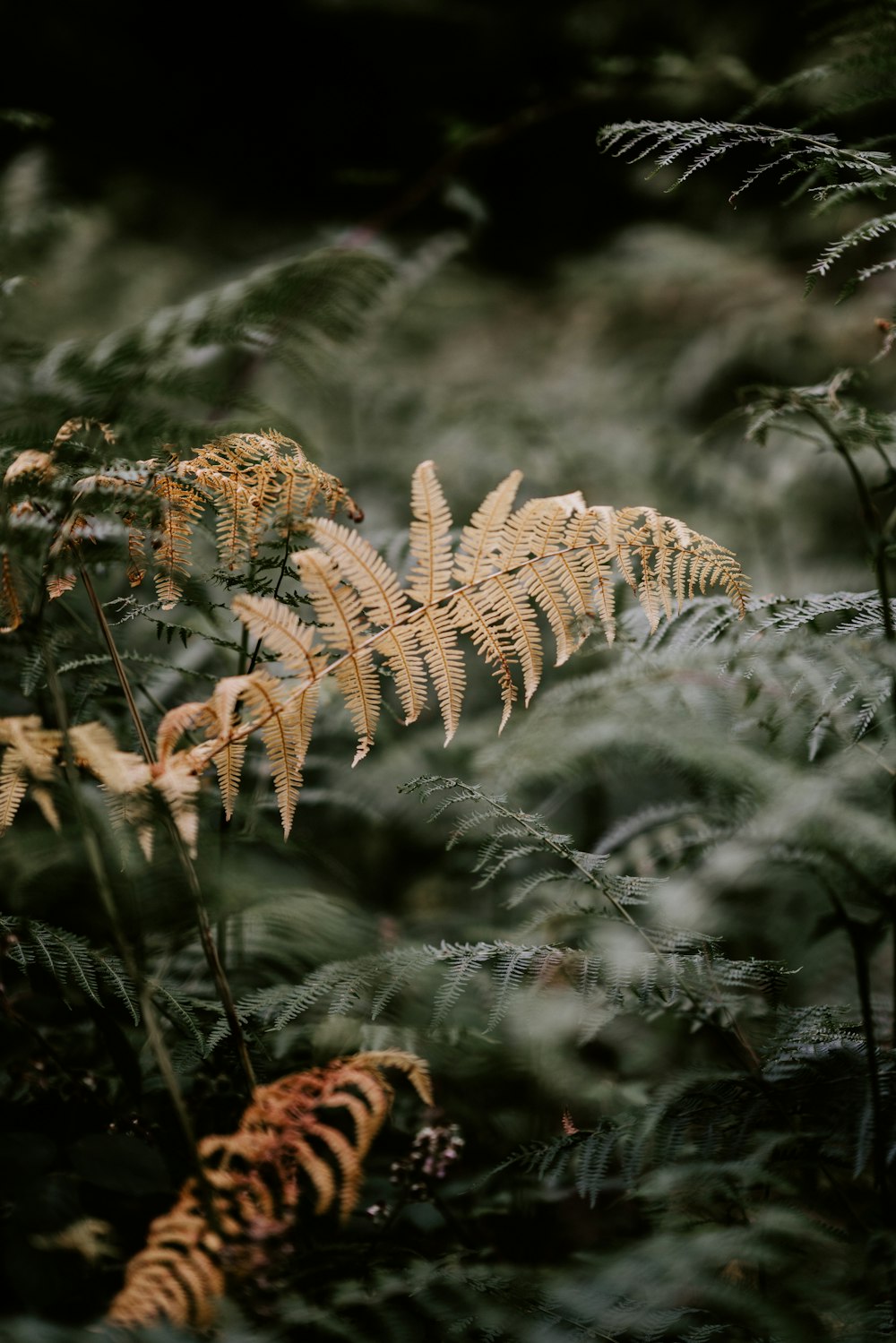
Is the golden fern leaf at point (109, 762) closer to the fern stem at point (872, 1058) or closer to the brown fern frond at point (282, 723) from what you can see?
the brown fern frond at point (282, 723)

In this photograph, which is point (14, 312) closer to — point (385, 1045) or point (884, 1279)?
point (385, 1045)

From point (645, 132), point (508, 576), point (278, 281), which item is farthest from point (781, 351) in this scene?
point (508, 576)

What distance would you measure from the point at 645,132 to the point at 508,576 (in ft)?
1.90

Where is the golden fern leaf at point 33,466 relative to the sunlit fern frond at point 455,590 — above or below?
Answer: above

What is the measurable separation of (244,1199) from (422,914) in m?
1.39

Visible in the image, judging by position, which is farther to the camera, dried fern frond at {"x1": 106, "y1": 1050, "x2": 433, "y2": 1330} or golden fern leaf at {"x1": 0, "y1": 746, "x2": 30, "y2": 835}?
golden fern leaf at {"x1": 0, "y1": 746, "x2": 30, "y2": 835}

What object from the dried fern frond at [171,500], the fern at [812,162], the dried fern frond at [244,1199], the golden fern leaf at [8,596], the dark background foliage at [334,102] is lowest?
the dried fern frond at [244,1199]

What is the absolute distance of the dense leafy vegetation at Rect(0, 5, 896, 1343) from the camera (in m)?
0.82

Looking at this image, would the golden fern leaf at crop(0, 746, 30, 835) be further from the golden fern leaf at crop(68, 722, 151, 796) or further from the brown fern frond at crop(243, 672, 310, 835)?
the brown fern frond at crop(243, 672, 310, 835)

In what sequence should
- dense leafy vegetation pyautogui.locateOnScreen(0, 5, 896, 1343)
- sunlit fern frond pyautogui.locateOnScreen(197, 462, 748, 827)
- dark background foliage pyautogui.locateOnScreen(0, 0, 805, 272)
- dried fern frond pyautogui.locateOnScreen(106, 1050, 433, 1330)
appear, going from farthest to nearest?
dark background foliage pyautogui.locateOnScreen(0, 0, 805, 272), sunlit fern frond pyautogui.locateOnScreen(197, 462, 748, 827), dense leafy vegetation pyautogui.locateOnScreen(0, 5, 896, 1343), dried fern frond pyautogui.locateOnScreen(106, 1050, 433, 1330)

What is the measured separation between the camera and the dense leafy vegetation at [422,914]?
0.82m

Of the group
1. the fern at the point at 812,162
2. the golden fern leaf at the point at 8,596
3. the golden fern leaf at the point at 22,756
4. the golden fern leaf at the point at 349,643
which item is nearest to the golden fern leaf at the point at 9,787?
the golden fern leaf at the point at 22,756

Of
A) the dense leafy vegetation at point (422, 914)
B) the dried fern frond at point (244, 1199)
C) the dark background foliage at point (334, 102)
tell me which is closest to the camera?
the dried fern frond at point (244, 1199)

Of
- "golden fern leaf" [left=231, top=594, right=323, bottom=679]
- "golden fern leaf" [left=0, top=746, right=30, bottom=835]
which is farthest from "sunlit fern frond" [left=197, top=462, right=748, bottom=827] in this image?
"golden fern leaf" [left=0, top=746, right=30, bottom=835]
